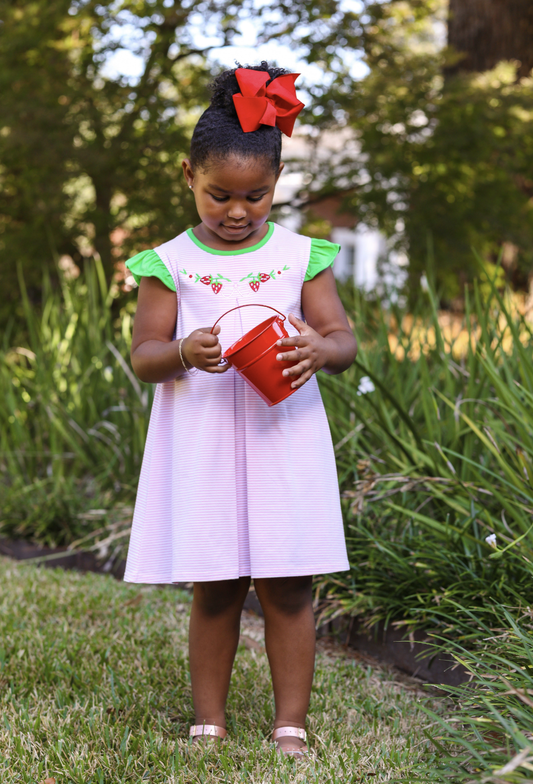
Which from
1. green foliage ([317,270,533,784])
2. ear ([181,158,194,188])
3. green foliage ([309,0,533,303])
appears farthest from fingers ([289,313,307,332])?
green foliage ([309,0,533,303])

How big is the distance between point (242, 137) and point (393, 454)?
4.87 feet

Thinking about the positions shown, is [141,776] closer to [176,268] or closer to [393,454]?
[176,268]

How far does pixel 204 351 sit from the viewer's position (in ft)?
5.61

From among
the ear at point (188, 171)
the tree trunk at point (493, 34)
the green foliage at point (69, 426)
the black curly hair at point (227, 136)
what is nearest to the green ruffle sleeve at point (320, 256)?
the black curly hair at point (227, 136)

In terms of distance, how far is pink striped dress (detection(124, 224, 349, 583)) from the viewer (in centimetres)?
185

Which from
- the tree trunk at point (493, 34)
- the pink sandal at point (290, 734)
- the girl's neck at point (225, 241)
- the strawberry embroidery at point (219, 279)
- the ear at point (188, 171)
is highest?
the tree trunk at point (493, 34)

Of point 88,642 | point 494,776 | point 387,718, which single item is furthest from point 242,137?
point 88,642

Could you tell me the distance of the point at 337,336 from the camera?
195 cm

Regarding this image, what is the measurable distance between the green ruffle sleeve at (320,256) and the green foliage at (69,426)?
198 centimetres

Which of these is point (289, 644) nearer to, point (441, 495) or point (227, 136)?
point (441, 495)

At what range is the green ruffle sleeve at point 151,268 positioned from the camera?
1.94 meters

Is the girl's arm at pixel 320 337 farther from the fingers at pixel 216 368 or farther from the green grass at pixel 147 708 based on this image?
the green grass at pixel 147 708

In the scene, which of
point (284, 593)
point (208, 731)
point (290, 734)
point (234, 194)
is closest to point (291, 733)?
point (290, 734)

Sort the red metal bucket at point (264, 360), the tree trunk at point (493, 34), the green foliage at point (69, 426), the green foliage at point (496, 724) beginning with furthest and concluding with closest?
the tree trunk at point (493, 34), the green foliage at point (69, 426), the red metal bucket at point (264, 360), the green foliage at point (496, 724)
